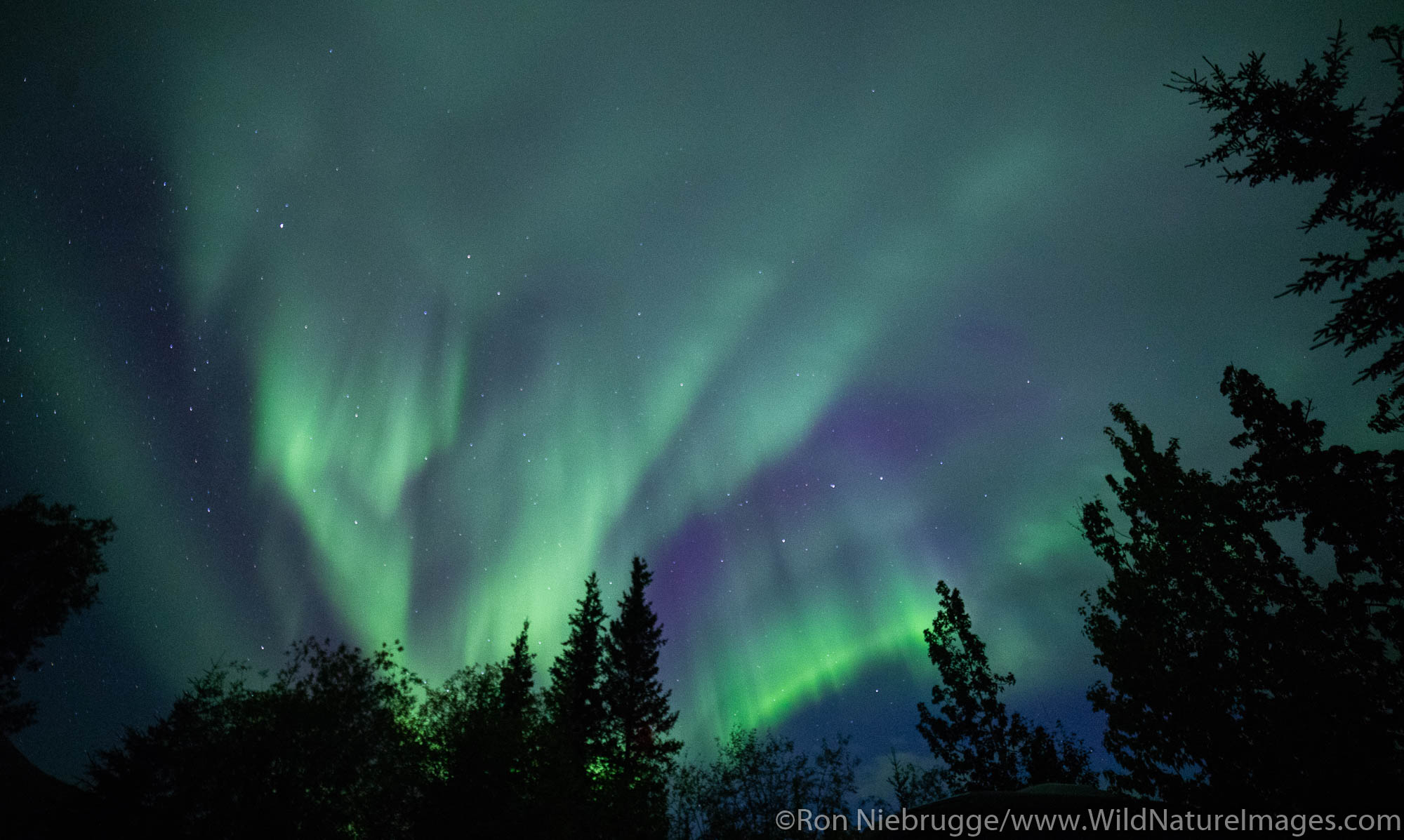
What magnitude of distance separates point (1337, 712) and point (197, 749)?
4536cm

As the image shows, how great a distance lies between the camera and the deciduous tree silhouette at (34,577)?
27266 millimetres

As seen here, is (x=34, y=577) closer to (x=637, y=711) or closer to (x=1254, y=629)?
(x=637, y=711)

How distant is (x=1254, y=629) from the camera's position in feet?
63.6

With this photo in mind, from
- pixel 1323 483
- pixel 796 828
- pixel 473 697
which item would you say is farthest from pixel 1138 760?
pixel 473 697

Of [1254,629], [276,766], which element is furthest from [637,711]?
[1254,629]

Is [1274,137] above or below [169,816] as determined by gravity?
Answer: above

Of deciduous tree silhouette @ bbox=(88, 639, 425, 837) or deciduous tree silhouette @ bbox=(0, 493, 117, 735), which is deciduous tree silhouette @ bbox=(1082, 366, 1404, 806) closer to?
deciduous tree silhouette @ bbox=(88, 639, 425, 837)

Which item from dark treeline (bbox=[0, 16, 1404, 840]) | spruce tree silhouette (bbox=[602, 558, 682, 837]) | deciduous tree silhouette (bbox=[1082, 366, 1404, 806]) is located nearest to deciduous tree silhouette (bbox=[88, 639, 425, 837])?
dark treeline (bbox=[0, 16, 1404, 840])

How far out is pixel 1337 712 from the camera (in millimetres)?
16984

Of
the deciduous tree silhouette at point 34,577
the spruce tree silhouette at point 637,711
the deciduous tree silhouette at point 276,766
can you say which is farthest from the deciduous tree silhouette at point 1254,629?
the deciduous tree silhouette at point 34,577

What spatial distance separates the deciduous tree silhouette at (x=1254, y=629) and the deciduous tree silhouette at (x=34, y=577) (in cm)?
5239

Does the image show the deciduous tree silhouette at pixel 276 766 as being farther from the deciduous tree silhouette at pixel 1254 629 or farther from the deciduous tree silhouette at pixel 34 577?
the deciduous tree silhouette at pixel 1254 629

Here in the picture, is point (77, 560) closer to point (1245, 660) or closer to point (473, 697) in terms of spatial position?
point (473, 697)

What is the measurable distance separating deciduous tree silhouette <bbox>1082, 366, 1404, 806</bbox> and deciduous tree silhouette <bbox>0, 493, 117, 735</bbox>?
52390mm
